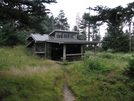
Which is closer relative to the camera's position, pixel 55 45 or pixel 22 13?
pixel 22 13

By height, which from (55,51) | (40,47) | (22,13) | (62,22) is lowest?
(55,51)

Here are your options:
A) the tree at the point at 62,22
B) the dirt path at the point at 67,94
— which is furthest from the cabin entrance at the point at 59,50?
the tree at the point at 62,22

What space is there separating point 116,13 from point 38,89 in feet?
16.3

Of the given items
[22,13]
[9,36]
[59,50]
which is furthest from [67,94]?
[9,36]

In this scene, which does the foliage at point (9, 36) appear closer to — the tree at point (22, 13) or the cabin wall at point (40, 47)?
the cabin wall at point (40, 47)

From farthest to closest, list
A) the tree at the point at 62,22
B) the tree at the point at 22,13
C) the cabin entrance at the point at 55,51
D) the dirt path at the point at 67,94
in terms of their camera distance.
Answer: the tree at the point at 62,22
the cabin entrance at the point at 55,51
the dirt path at the point at 67,94
the tree at the point at 22,13

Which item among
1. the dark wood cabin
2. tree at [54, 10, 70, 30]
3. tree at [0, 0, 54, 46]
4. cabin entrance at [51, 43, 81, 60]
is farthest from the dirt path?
tree at [54, 10, 70, 30]

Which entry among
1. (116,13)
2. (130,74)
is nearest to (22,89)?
(116,13)

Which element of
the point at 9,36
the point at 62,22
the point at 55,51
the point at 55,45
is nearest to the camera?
the point at 55,45

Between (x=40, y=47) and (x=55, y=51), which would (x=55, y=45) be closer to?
(x=55, y=51)

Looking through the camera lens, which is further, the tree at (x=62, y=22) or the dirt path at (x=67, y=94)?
the tree at (x=62, y=22)

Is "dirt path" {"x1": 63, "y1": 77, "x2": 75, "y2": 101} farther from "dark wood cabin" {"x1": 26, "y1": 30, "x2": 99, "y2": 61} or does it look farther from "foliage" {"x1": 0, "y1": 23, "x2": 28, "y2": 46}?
"foliage" {"x1": 0, "y1": 23, "x2": 28, "y2": 46}

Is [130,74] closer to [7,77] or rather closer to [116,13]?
[116,13]

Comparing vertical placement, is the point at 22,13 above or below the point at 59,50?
above
